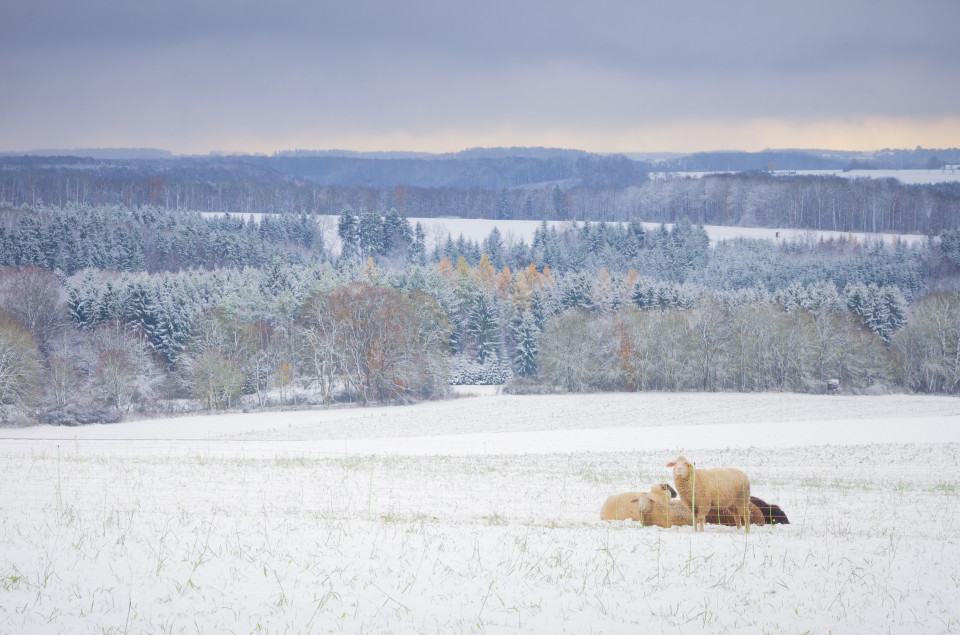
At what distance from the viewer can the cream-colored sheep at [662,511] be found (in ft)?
46.1

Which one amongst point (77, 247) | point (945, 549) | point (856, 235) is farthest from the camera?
point (856, 235)

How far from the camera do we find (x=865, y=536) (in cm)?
1312

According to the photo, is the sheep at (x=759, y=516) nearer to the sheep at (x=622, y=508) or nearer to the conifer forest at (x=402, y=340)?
the sheep at (x=622, y=508)

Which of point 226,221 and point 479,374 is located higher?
point 226,221

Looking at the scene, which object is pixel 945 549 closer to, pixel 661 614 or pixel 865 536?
pixel 865 536

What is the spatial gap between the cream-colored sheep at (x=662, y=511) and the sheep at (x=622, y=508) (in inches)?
8.2

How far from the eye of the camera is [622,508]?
1452cm

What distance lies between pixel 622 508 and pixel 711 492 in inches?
67.7

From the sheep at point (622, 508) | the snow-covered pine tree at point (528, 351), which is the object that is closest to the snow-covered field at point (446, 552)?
the sheep at point (622, 508)

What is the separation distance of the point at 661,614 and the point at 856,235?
16954 centimetres

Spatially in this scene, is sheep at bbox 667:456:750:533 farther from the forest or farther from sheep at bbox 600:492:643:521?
the forest

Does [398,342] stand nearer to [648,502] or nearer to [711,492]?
[648,502]

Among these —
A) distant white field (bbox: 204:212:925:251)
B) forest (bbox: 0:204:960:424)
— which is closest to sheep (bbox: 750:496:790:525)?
forest (bbox: 0:204:960:424)

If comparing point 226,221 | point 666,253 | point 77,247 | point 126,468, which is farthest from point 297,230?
point 126,468
